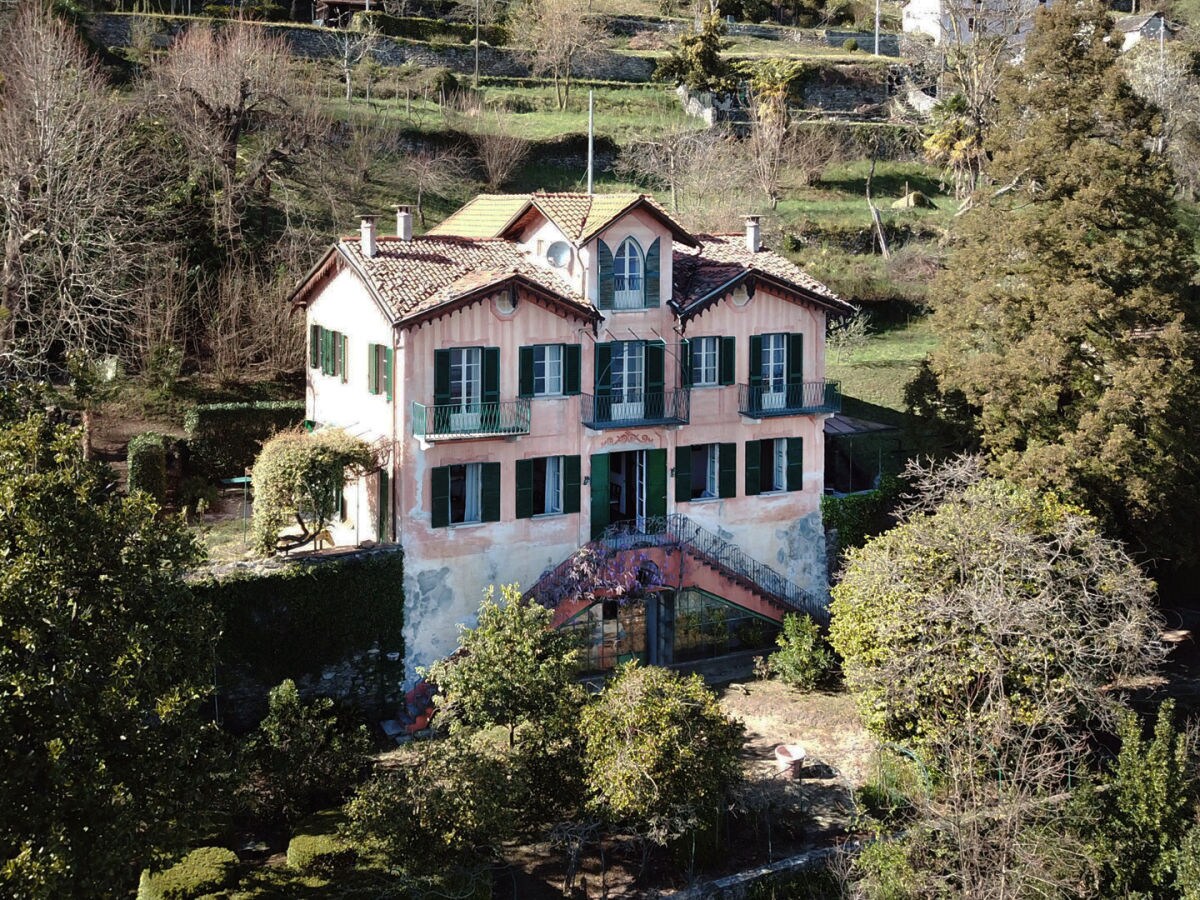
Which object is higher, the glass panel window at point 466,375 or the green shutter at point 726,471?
the glass panel window at point 466,375

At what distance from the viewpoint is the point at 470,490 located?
1103 inches

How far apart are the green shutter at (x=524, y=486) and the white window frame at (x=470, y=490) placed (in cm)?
89

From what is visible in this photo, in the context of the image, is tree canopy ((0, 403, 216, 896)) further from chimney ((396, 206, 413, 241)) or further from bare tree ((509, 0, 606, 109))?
bare tree ((509, 0, 606, 109))

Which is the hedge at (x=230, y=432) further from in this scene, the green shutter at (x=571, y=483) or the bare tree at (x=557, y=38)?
the bare tree at (x=557, y=38)

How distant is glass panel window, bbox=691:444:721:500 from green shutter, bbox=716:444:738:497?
0.03 m

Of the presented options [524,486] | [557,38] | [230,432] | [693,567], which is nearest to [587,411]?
[524,486]

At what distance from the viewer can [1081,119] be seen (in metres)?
31.2

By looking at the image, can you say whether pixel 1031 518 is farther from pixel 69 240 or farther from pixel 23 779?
pixel 69 240

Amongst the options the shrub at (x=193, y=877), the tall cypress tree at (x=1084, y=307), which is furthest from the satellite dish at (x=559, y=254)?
the shrub at (x=193, y=877)

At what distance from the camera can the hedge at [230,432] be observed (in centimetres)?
3341

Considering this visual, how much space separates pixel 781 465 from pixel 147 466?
1560 cm

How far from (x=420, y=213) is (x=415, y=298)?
24.4 m

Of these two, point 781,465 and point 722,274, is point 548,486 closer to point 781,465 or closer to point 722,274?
point 781,465

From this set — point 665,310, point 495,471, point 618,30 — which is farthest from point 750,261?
point 618,30
